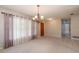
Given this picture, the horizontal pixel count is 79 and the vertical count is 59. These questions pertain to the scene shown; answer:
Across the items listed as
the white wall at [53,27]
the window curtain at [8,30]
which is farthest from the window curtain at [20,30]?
the white wall at [53,27]

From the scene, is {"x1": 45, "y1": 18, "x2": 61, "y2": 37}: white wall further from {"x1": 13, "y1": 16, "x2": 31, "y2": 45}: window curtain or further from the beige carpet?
the beige carpet

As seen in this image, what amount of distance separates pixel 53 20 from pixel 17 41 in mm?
7218

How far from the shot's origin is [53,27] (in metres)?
13.4

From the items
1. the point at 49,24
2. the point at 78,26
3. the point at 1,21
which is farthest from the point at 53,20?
the point at 1,21

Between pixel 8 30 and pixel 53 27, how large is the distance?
8.02 meters

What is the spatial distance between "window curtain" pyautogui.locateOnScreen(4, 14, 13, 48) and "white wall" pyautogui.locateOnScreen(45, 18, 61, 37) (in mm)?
7373

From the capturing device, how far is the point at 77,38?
32.5 ft

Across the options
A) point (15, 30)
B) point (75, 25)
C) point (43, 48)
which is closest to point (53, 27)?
point (75, 25)

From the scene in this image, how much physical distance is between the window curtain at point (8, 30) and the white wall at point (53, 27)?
737 centimetres

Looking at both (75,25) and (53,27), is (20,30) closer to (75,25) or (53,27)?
(75,25)

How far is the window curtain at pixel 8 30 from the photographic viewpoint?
606cm

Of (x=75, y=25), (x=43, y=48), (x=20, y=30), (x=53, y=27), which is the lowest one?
(x=43, y=48)

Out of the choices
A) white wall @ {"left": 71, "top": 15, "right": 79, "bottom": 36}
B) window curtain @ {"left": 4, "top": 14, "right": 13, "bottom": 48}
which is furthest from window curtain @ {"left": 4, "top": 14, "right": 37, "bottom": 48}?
white wall @ {"left": 71, "top": 15, "right": 79, "bottom": 36}

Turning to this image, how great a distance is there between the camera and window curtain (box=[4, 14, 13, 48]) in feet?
19.9
